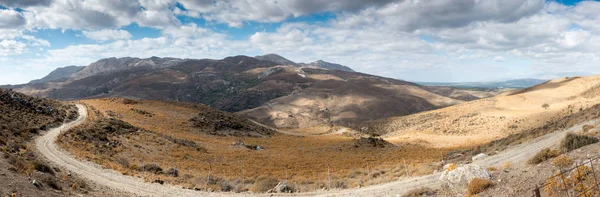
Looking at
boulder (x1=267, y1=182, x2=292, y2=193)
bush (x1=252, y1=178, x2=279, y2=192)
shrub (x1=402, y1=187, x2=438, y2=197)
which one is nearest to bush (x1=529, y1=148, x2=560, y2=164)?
shrub (x1=402, y1=187, x2=438, y2=197)

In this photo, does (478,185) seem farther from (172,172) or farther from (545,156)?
(172,172)

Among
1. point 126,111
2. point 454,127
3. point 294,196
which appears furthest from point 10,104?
point 454,127

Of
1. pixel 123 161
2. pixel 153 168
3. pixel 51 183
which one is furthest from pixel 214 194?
pixel 123 161

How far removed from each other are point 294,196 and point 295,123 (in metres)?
136

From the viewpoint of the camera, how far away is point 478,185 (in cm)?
1458

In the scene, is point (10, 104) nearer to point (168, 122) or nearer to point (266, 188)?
point (168, 122)

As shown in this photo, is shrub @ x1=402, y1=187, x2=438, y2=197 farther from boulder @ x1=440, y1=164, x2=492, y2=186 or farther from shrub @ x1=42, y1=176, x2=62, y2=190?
shrub @ x1=42, y1=176, x2=62, y2=190

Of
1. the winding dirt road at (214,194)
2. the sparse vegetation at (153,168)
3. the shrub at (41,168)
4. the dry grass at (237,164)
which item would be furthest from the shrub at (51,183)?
the sparse vegetation at (153,168)

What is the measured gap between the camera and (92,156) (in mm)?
31531

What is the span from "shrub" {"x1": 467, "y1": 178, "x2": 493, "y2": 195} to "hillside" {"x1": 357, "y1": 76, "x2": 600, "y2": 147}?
1042 inches

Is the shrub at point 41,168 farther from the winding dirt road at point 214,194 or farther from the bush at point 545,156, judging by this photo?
the bush at point 545,156

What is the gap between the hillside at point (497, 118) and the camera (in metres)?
60.3

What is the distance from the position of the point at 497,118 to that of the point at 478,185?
6465 cm

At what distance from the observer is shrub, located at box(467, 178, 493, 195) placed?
14.5m
